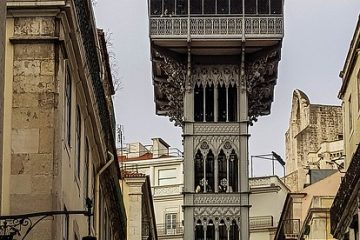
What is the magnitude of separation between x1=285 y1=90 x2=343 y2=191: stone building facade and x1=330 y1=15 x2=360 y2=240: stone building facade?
260ft

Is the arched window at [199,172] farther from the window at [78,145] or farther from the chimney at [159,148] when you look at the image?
the chimney at [159,148]

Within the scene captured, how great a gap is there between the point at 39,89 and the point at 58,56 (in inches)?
29.7

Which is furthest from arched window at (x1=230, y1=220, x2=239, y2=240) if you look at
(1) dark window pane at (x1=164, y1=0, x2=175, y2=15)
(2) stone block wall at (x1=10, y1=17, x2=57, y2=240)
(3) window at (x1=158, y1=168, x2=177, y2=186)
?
(2) stone block wall at (x1=10, y1=17, x2=57, y2=240)

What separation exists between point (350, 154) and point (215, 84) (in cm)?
3273

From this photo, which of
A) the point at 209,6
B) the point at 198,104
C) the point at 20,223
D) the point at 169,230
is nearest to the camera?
the point at 20,223

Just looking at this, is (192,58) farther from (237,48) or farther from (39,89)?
(39,89)

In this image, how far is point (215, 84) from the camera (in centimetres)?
8119

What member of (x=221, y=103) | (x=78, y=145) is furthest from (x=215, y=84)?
(x=78, y=145)

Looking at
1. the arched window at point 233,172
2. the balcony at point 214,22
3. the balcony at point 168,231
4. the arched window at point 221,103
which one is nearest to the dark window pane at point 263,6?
the balcony at point 214,22

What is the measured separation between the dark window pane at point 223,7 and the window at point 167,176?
43.5 metres

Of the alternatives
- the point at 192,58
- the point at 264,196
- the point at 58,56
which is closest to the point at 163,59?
the point at 192,58

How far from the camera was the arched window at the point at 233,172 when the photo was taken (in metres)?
79.6

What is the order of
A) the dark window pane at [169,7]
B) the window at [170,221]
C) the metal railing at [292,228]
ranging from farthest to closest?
the window at [170,221]
the dark window pane at [169,7]
the metal railing at [292,228]

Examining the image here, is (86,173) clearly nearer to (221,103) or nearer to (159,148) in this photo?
(221,103)
